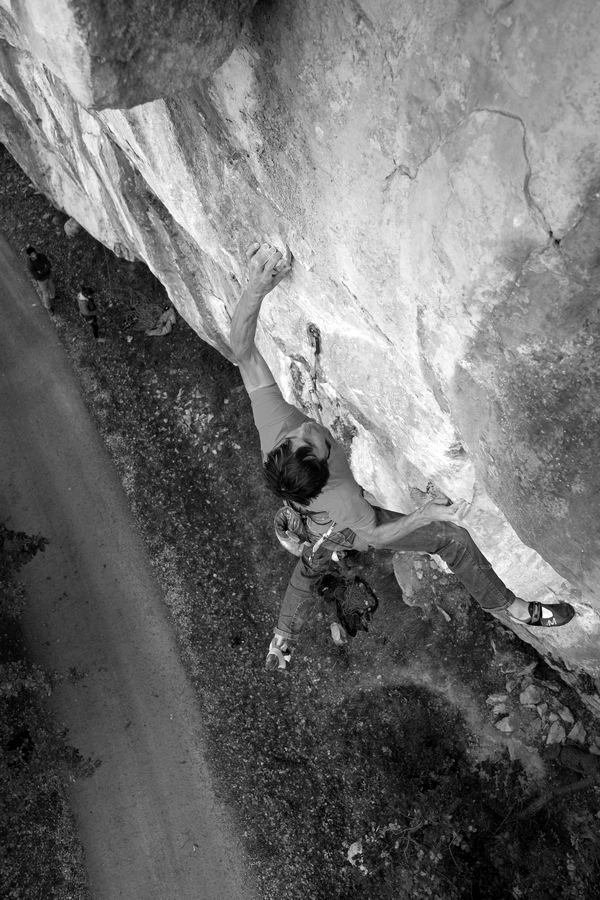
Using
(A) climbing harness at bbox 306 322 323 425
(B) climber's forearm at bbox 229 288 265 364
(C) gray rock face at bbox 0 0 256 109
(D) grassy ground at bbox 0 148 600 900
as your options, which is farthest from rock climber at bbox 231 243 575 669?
(D) grassy ground at bbox 0 148 600 900

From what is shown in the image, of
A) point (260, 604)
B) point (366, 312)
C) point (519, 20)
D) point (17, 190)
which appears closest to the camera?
point (519, 20)

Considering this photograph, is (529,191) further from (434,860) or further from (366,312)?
(434,860)

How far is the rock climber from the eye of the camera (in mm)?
4371

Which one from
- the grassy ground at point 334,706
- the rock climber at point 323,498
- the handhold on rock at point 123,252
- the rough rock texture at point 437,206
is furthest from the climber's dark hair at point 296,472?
the handhold on rock at point 123,252

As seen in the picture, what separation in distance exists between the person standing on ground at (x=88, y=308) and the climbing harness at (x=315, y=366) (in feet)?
17.1

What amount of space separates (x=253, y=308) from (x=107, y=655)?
5.76m

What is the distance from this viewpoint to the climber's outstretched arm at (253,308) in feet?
14.1

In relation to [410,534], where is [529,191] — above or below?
above

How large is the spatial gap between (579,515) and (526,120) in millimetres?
1754

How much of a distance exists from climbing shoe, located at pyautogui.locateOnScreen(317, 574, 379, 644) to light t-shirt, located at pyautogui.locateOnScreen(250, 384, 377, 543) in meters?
2.39

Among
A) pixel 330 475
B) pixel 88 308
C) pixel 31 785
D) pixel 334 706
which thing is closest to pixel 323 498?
pixel 330 475

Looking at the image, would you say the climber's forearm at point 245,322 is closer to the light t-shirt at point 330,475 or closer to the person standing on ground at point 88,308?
the light t-shirt at point 330,475

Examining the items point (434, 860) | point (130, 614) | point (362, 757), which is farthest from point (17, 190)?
point (434, 860)

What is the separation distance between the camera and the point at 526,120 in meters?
2.26
